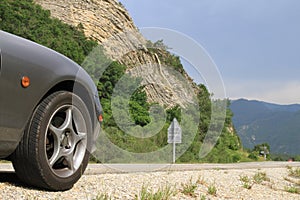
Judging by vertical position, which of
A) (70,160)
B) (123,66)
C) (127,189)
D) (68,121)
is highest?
(123,66)

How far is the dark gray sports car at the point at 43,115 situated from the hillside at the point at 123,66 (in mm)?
2202

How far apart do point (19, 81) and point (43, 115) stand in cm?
39

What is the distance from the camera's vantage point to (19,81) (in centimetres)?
297

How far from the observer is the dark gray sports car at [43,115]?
2.95m

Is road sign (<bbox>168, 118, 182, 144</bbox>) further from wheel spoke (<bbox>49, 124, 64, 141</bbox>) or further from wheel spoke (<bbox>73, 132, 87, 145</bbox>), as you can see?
wheel spoke (<bbox>49, 124, 64, 141</bbox>)

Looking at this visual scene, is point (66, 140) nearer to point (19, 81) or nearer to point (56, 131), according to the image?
point (56, 131)

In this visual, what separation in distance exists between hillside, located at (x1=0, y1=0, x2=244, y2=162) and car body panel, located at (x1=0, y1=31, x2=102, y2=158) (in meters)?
2.69

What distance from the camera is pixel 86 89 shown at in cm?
382

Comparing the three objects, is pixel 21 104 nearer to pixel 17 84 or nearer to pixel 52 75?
pixel 17 84

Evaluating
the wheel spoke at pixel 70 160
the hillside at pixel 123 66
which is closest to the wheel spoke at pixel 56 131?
the wheel spoke at pixel 70 160

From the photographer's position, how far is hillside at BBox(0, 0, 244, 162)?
30.1 ft

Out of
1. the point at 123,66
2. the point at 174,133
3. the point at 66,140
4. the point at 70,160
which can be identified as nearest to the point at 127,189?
the point at 70,160

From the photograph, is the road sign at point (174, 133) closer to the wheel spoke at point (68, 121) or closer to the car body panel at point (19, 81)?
the wheel spoke at point (68, 121)

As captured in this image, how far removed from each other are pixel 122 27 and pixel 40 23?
60.8 feet
